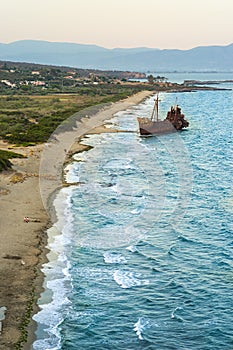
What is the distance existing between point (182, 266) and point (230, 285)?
2.70 m

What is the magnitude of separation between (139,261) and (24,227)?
6.78 meters

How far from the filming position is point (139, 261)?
81.4ft

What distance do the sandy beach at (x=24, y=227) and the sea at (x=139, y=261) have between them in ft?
1.82

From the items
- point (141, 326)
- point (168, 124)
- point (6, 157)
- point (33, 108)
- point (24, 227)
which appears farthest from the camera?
point (33, 108)

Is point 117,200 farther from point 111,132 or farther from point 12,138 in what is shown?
point 111,132

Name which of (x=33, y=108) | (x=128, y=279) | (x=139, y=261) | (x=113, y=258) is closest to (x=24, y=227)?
(x=113, y=258)

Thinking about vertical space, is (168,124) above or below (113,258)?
above

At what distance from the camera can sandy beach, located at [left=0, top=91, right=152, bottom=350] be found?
A: 18500 millimetres

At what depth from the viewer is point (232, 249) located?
26625 mm

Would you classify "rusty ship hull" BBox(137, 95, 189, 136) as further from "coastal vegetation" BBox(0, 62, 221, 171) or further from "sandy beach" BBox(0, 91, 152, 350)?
"sandy beach" BBox(0, 91, 152, 350)

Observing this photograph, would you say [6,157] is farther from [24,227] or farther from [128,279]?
[128,279]

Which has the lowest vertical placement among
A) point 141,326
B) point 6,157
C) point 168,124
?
point 141,326

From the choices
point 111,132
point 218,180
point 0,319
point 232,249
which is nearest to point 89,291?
point 0,319

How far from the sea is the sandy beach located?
555 mm
